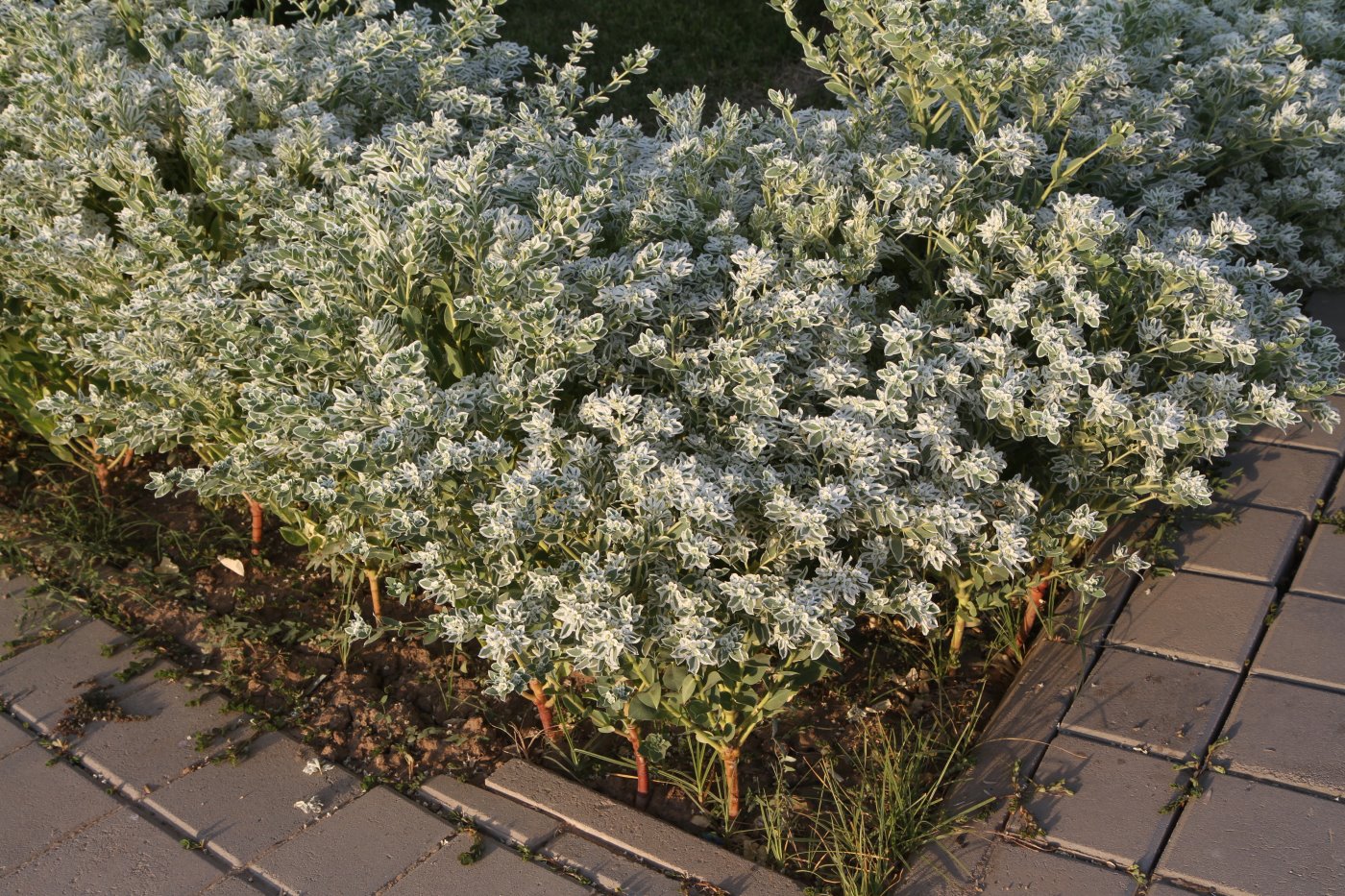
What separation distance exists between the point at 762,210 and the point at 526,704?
1329 mm

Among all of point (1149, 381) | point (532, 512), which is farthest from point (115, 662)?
point (1149, 381)

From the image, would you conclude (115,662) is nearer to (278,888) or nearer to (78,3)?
(278,888)

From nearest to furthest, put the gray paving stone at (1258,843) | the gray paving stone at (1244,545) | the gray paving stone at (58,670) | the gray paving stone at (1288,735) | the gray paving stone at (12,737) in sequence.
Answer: the gray paving stone at (1258,843), the gray paving stone at (1288,735), the gray paving stone at (12,737), the gray paving stone at (58,670), the gray paving stone at (1244,545)

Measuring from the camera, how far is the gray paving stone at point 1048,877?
2.08m

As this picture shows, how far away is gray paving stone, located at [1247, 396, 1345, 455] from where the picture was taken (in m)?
3.31

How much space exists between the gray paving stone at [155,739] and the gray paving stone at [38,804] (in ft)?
0.17

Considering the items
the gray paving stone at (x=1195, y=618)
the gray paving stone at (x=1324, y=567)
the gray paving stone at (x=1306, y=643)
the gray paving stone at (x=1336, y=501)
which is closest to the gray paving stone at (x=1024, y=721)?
the gray paving stone at (x=1195, y=618)

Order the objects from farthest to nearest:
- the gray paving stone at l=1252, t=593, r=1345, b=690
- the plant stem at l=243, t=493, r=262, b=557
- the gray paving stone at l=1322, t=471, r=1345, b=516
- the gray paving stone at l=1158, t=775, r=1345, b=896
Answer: the plant stem at l=243, t=493, r=262, b=557
the gray paving stone at l=1322, t=471, r=1345, b=516
the gray paving stone at l=1252, t=593, r=1345, b=690
the gray paving stone at l=1158, t=775, r=1345, b=896

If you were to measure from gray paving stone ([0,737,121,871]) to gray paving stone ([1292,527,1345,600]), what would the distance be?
282cm

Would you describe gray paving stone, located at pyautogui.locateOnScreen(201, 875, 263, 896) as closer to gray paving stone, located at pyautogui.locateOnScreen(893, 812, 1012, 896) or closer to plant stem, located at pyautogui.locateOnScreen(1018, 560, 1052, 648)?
gray paving stone, located at pyautogui.locateOnScreen(893, 812, 1012, 896)

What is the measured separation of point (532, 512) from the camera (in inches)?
84.5

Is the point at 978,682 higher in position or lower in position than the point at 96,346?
higher

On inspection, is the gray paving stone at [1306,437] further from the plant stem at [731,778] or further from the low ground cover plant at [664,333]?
the plant stem at [731,778]

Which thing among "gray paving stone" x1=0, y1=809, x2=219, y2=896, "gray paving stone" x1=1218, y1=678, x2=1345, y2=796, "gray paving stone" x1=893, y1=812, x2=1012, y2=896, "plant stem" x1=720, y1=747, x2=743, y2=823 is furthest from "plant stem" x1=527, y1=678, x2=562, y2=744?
"gray paving stone" x1=1218, y1=678, x2=1345, y2=796
